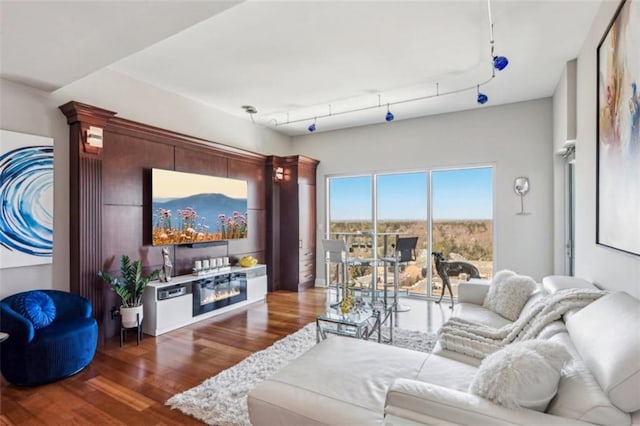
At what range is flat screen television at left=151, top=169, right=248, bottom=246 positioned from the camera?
4121mm

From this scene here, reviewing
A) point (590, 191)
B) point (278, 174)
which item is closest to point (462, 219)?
point (590, 191)

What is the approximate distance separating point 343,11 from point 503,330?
2716 mm

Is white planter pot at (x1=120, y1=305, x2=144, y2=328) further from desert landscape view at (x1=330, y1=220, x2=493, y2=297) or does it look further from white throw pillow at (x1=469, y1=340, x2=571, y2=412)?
white throw pillow at (x1=469, y1=340, x2=571, y2=412)

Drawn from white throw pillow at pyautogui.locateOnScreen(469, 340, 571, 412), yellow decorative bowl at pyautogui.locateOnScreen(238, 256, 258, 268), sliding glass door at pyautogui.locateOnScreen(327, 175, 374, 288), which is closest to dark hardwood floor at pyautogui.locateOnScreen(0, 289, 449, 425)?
yellow decorative bowl at pyautogui.locateOnScreen(238, 256, 258, 268)

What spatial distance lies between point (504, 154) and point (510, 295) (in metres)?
2.90

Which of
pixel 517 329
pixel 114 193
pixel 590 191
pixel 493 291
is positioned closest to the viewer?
pixel 517 329

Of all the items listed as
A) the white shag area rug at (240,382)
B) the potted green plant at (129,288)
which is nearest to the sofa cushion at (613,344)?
the white shag area rug at (240,382)

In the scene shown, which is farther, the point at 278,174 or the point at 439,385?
the point at 278,174

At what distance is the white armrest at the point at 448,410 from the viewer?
1.19 metres

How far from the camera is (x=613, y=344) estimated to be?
1255mm

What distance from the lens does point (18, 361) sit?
2578 millimetres

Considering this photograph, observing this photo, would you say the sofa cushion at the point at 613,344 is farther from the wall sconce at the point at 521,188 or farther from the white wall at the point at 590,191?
the wall sconce at the point at 521,188

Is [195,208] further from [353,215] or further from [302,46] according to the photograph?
[353,215]

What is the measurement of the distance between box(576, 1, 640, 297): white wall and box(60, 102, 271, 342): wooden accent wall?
4453 millimetres
